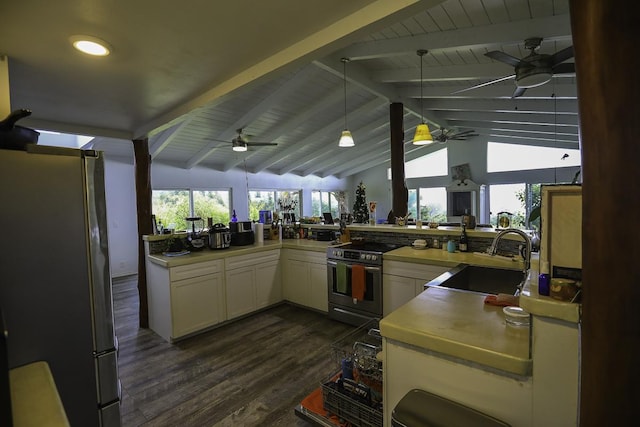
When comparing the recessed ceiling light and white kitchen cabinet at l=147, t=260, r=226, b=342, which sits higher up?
the recessed ceiling light

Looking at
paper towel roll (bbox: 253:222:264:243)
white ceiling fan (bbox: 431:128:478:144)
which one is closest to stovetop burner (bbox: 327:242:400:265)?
paper towel roll (bbox: 253:222:264:243)

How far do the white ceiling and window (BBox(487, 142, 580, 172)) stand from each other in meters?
2.52

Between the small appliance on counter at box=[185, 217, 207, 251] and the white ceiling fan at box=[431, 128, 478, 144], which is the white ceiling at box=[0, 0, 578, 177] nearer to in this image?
the white ceiling fan at box=[431, 128, 478, 144]

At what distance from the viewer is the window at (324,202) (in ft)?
35.2

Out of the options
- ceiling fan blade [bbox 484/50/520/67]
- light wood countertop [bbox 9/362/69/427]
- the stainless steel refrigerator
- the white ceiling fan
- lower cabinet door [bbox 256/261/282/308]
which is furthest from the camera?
the white ceiling fan

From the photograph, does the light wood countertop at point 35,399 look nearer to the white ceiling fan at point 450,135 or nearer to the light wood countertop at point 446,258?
the light wood countertop at point 446,258

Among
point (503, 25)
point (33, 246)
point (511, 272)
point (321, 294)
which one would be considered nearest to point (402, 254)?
point (511, 272)

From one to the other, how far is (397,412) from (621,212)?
0.89 metres

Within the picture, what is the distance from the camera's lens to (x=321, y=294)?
12.0ft

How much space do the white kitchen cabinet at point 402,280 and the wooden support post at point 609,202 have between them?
1.95 meters

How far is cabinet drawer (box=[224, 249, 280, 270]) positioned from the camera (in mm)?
3490

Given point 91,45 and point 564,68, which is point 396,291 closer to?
point 564,68

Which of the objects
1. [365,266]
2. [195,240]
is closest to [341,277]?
[365,266]

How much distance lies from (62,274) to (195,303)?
83.9 inches
